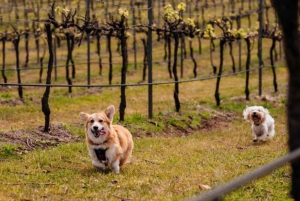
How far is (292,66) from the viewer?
23.6 feet

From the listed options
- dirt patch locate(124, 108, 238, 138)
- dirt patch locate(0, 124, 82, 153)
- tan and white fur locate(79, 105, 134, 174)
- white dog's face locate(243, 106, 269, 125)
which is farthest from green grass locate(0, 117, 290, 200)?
dirt patch locate(124, 108, 238, 138)

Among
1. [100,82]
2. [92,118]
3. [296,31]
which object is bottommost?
[100,82]

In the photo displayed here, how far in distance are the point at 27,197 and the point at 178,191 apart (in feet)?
7.99

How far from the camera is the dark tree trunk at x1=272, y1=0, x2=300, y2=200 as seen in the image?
22.5ft

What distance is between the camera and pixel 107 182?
977 centimetres

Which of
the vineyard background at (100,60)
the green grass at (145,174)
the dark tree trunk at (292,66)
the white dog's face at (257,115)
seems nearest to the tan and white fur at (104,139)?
the green grass at (145,174)

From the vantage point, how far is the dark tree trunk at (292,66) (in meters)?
6.85

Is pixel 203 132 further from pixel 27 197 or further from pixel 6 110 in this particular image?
pixel 27 197

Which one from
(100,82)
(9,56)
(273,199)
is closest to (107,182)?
(273,199)

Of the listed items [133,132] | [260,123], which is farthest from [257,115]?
[133,132]

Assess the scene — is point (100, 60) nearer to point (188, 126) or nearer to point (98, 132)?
point (188, 126)

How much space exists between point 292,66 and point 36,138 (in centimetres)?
819

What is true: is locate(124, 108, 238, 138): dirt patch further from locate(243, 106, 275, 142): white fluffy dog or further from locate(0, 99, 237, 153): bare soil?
locate(243, 106, 275, 142): white fluffy dog

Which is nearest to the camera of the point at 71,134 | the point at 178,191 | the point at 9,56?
the point at 178,191
